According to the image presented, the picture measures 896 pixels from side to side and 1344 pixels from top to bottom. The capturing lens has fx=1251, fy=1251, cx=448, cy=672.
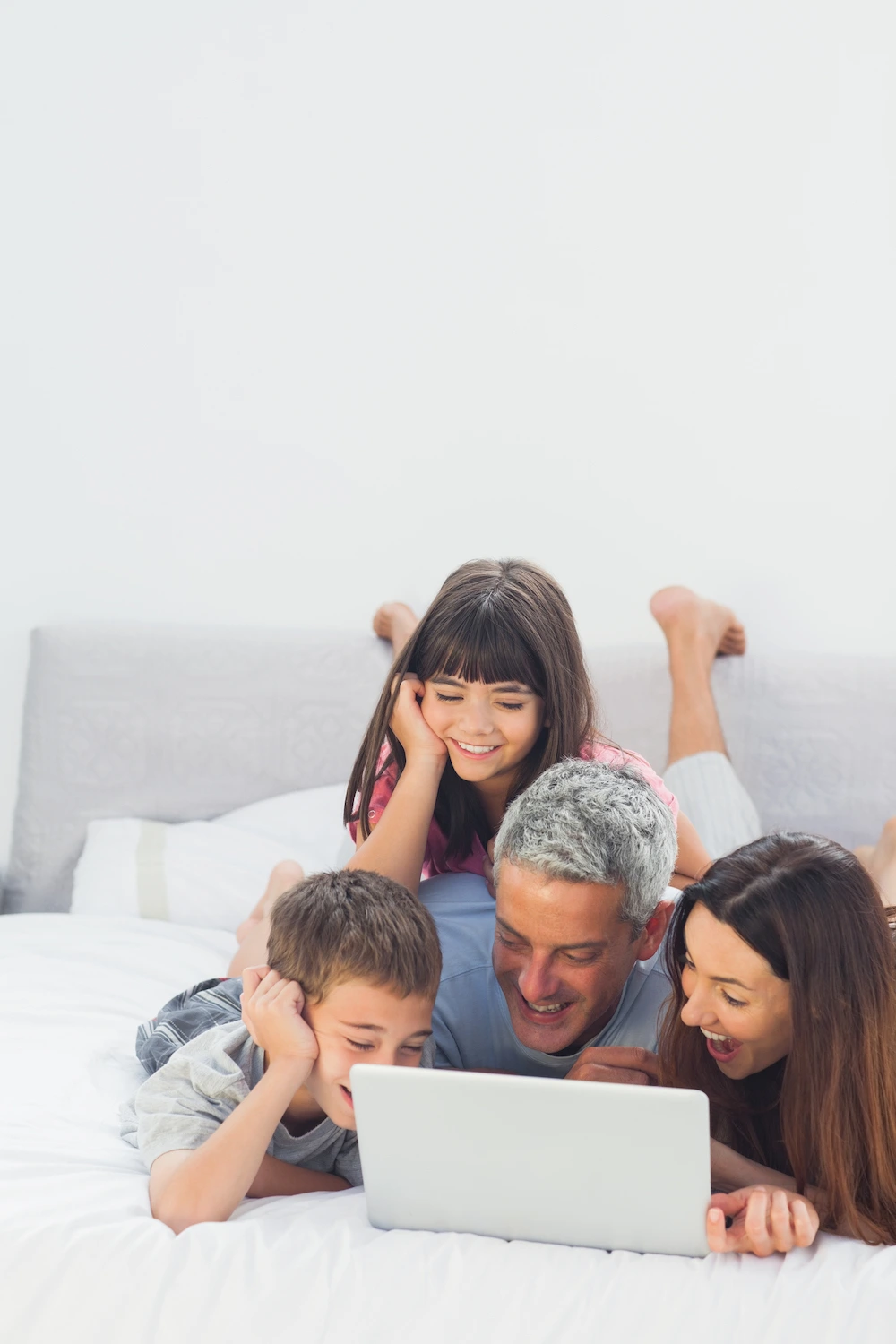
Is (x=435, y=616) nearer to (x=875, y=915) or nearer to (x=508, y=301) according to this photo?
(x=875, y=915)

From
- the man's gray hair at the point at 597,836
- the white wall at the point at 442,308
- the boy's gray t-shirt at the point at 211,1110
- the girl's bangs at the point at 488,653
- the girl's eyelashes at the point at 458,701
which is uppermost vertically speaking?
the white wall at the point at 442,308

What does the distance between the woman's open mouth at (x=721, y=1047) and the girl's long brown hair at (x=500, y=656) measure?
518mm

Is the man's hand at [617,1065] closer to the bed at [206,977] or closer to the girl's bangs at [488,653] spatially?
the bed at [206,977]

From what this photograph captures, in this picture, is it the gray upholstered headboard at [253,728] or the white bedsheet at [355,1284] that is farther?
the gray upholstered headboard at [253,728]

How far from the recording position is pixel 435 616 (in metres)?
1.76

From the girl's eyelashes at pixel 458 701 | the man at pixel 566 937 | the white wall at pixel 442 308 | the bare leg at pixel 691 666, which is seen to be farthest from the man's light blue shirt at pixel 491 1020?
the white wall at pixel 442 308

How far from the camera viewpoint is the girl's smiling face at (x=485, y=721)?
1.70 metres

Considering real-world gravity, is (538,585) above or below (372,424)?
below

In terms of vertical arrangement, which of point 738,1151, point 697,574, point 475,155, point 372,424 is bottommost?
point 738,1151

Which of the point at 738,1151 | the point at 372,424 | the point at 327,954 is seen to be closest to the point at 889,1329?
A: the point at 738,1151

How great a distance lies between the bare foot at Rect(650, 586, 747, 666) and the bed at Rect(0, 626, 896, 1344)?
0.07 m

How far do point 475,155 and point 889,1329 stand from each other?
7.91 ft

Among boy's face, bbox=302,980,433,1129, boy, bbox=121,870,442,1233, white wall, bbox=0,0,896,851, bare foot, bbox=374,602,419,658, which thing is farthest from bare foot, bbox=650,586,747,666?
Answer: boy's face, bbox=302,980,433,1129

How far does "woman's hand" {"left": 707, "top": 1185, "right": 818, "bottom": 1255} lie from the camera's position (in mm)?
1129
